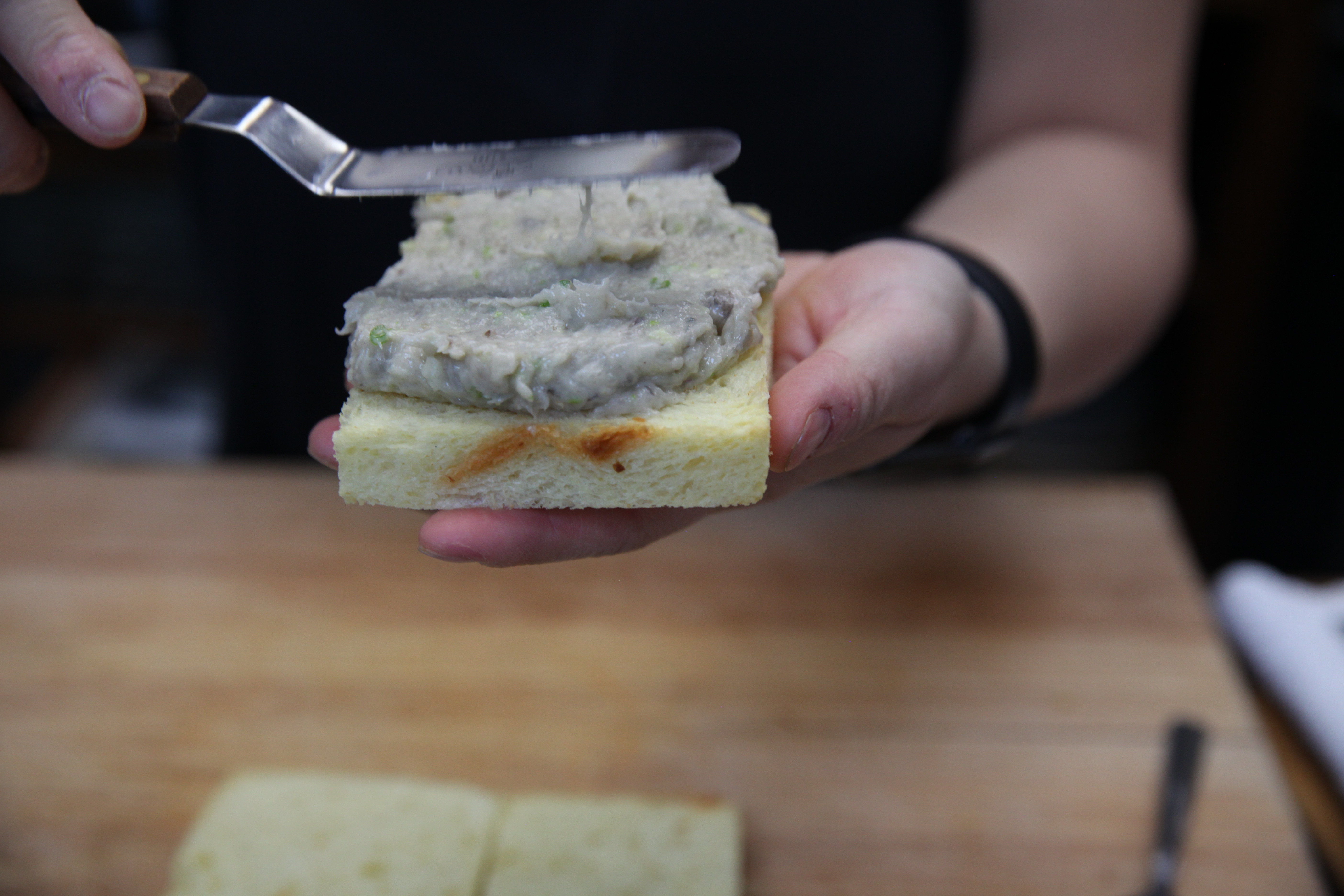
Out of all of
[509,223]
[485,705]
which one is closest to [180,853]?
[485,705]

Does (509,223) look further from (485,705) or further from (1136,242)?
(1136,242)

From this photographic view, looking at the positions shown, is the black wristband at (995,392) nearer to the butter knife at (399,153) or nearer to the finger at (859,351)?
the finger at (859,351)

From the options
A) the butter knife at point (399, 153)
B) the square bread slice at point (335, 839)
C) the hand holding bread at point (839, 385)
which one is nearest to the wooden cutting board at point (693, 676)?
the square bread slice at point (335, 839)

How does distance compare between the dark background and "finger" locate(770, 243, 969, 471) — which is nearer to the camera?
"finger" locate(770, 243, 969, 471)

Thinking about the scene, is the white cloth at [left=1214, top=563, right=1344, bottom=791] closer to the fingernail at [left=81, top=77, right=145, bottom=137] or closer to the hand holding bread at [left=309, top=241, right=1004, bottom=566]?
the hand holding bread at [left=309, top=241, right=1004, bottom=566]

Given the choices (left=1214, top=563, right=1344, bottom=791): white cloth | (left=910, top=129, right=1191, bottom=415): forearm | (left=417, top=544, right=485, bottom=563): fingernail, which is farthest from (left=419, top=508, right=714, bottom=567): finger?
(left=1214, top=563, right=1344, bottom=791): white cloth
